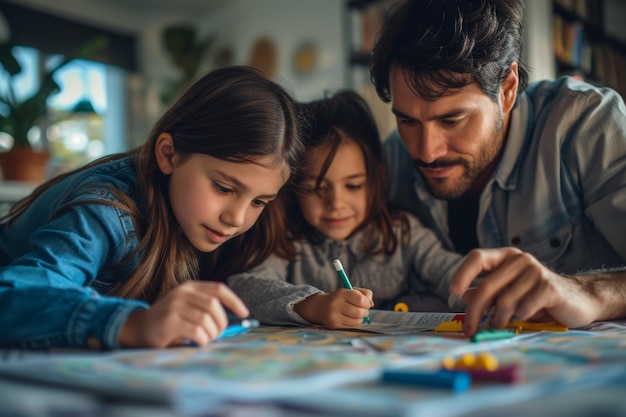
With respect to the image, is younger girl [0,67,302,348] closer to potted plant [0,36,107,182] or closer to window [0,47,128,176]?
potted plant [0,36,107,182]

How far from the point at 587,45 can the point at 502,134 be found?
3470 mm

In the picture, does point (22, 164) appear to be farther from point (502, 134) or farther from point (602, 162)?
point (602, 162)

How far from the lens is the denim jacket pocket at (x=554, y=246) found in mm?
1439

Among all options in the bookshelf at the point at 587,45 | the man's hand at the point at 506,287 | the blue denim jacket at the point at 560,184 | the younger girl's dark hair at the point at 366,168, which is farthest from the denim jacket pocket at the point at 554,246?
the bookshelf at the point at 587,45

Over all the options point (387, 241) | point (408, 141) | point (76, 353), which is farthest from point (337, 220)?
point (76, 353)

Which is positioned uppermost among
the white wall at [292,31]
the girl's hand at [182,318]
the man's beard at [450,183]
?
the white wall at [292,31]

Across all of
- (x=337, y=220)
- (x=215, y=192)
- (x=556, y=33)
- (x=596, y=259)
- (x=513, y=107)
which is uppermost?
(x=556, y=33)

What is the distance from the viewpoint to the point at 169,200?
126cm

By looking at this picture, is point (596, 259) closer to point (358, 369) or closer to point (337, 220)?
point (337, 220)

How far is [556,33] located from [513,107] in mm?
2879

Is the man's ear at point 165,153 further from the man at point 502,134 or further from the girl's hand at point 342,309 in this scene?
the man at point 502,134

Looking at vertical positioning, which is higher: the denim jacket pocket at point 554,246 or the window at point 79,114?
the window at point 79,114

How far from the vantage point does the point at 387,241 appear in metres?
1.55

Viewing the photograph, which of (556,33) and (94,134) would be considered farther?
(94,134)
